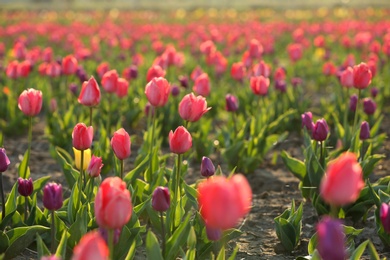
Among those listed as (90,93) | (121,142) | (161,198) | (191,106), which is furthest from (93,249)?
(90,93)

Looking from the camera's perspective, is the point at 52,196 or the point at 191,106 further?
the point at 191,106

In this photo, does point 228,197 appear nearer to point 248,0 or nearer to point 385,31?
point 385,31

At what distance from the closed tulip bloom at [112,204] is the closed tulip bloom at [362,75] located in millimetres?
2631

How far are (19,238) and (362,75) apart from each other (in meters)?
2.39

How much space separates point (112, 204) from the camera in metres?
1.89

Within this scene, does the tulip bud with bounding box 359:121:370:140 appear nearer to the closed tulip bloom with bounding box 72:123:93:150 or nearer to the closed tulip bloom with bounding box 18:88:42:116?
the closed tulip bloom with bounding box 72:123:93:150

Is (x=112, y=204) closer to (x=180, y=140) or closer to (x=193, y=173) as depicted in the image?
(x=180, y=140)

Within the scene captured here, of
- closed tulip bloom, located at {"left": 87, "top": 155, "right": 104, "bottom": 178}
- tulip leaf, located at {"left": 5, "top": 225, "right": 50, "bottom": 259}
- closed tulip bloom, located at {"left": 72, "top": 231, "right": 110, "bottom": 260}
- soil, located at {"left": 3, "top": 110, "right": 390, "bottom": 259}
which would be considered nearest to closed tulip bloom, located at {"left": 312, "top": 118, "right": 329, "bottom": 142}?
soil, located at {"left": 3, "top": 110, "right": 390, "bottom": 259}

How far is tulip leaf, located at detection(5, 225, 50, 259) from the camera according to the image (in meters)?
3.02

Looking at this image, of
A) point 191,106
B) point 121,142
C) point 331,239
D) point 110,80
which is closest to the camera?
point 331,239

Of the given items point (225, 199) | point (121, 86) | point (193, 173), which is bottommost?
point (193, 173)

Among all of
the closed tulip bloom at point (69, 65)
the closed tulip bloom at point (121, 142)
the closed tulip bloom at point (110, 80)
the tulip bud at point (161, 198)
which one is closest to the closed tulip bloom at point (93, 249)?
the tulip bud at point (161, 198)

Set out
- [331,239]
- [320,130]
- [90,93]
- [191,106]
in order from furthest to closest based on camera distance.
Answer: [90,93] → [320,130] → [191,106] → [331,239]

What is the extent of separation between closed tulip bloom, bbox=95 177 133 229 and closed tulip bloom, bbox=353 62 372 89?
2.63 metres
